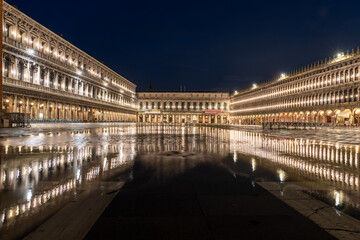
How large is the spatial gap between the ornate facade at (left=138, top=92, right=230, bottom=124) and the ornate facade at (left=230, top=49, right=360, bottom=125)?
23.5 metres

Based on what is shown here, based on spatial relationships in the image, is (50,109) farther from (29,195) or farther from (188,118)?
(188,118)

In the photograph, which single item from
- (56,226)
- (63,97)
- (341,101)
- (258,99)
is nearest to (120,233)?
(56,226)

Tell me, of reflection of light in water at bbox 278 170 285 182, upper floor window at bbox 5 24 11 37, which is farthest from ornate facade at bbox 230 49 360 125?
upper floor window at bbox 5 24 11 37

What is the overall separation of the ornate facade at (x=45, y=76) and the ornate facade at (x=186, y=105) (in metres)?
56.6

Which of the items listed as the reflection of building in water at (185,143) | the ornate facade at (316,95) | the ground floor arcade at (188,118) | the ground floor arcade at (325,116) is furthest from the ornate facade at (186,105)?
the reflection of building in water at (185,143)

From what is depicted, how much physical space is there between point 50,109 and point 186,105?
3437 inches

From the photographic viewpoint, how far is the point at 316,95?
214 feet

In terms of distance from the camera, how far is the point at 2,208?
3.12m

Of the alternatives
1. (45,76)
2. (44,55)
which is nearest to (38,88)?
(45,76)

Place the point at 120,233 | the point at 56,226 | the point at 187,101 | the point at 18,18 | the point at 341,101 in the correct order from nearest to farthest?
the point at 120,233
the point at 56,226
the point at 18,18
the point at 341,101
the point at 187,101

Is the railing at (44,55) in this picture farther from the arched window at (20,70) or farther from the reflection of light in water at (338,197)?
the reflection of light in water at (338,197)

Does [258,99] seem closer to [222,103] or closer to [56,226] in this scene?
[222,103]

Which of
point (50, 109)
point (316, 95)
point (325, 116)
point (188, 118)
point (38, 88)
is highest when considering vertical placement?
point (316, 95)

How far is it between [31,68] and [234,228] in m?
43.8
